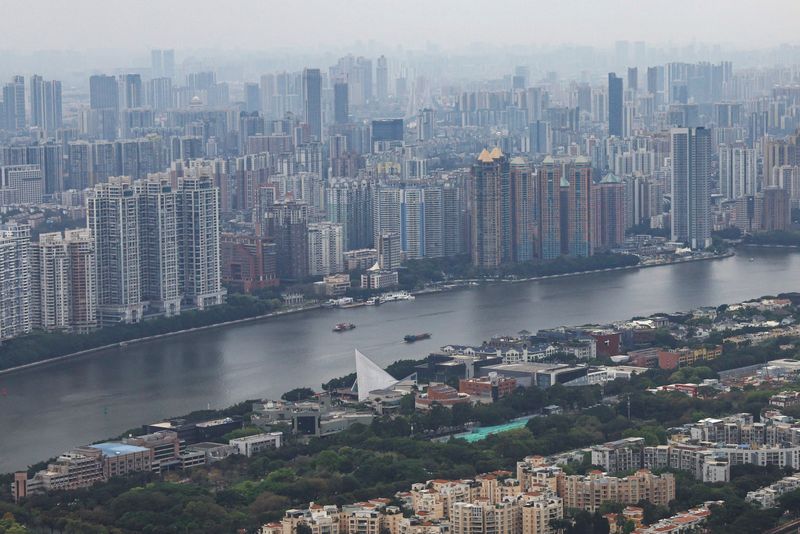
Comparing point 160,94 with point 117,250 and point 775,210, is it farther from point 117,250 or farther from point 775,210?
point 117,250

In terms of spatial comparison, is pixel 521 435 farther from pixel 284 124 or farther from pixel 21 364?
pixel 284 124

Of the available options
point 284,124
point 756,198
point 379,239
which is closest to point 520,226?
point 379,239

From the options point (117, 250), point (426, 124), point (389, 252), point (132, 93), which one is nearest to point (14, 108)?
point (132, 93)

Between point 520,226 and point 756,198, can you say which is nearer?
point 520,226

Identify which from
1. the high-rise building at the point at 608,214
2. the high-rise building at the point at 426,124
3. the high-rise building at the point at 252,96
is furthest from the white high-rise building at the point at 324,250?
the high-rise building at the point at 252,96

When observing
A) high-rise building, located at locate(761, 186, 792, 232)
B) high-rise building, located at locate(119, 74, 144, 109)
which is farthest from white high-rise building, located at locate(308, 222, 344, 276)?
high-rise building, located at locate(119, 74, 144, 109)

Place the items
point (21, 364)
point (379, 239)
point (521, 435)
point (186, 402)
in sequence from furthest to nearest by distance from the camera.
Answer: point (379, 239) < point (21, 364) < point (186, 402) < point (521, 435)
